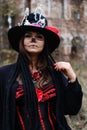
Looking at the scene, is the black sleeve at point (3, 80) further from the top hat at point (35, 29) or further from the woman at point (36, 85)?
the top hat at point (35, 29)

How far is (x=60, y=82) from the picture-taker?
3.62 m

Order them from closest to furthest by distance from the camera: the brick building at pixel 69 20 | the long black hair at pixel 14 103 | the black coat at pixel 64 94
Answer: the long black hair at pixel 14 103 → the black coat at pixel 64 94 → the brick building at pixel 69 20

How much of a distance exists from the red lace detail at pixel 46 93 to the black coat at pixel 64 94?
2.0 inches

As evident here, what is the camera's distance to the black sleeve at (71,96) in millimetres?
3564

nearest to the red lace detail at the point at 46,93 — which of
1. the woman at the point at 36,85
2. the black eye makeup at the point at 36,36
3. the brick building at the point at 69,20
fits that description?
the woman at the point at 36,85

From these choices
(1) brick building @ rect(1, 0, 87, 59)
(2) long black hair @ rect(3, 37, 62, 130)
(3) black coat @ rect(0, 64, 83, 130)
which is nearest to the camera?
(2) long black hair @ rect(3, 37, 62, 130)

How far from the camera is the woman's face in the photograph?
3.56 metres

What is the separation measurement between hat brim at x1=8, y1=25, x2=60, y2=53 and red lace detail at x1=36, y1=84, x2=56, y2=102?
35cm

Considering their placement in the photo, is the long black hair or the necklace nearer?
the long black hair

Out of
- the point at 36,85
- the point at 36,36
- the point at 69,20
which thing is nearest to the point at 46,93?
the point at 36,85

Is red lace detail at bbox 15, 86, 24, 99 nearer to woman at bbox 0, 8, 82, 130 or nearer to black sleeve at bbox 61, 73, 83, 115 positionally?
woman at bbox 0, 8, 82, 130

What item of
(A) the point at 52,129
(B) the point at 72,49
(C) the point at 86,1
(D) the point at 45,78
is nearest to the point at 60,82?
(D) the point at 45,78

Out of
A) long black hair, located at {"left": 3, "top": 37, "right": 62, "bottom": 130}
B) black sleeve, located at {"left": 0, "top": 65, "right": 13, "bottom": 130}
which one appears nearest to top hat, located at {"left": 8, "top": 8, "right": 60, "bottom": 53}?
black sleeve, located at {"left": 0, "top": 65, "right": 13, "bottom": 130}

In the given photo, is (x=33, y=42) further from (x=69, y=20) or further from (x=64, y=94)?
(x=69, y=20)
